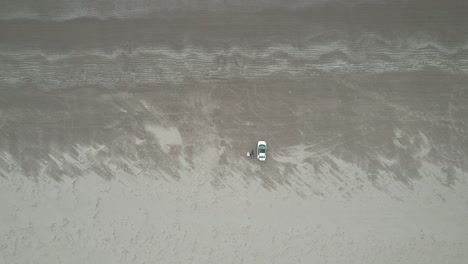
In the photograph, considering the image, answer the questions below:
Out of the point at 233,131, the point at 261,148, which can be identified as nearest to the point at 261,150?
the point at 261,148

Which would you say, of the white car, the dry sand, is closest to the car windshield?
the white car

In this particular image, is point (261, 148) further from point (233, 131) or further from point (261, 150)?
point (233, 131)

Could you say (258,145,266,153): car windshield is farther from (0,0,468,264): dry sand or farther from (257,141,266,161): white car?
(0,0,468,264): dry sand

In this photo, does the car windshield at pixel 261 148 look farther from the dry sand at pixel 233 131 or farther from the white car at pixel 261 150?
the dry sand at pixel 233 131

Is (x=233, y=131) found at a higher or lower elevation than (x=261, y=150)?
higher

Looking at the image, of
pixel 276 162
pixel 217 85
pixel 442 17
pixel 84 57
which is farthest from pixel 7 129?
pixel 442 17

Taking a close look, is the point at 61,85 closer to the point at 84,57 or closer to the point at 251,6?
the point at 84,57

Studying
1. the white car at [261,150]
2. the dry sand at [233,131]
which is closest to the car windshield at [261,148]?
the white car at [261,150]

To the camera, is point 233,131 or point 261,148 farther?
point 233,131
